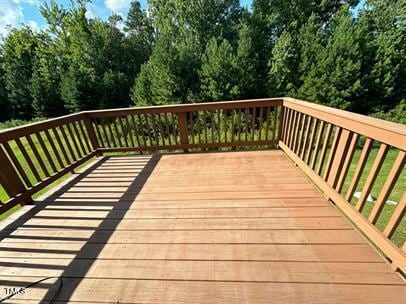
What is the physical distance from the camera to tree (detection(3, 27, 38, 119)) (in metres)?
17.7

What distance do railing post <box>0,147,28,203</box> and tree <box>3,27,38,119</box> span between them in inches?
774

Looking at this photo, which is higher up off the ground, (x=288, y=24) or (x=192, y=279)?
(x=288, y=24)

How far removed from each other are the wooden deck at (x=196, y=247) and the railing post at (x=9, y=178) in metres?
0.25

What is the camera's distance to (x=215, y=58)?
1153cm

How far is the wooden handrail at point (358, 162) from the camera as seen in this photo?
132 cm

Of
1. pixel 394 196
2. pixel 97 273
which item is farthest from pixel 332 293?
pixel 394 196

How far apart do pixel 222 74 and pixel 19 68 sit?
56.7 feet

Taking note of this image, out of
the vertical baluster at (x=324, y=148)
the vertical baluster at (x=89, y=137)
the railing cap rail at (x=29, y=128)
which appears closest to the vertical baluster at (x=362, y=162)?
the vertical baluster at (x=324, y=148)

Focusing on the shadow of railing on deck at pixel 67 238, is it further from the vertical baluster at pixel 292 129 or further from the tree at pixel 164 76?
the tree at pixel 164 76

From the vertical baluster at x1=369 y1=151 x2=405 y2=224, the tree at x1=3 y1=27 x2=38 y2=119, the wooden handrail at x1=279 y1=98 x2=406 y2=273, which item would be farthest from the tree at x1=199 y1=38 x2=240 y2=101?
the tree at x1=3 y1=27 x2=38 y2=119

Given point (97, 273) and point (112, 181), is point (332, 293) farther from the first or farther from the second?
point (112, 181)

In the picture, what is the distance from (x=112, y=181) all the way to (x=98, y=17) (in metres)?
19.4

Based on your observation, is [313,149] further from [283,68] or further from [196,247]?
[283,68]

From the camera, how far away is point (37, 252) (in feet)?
5.86
